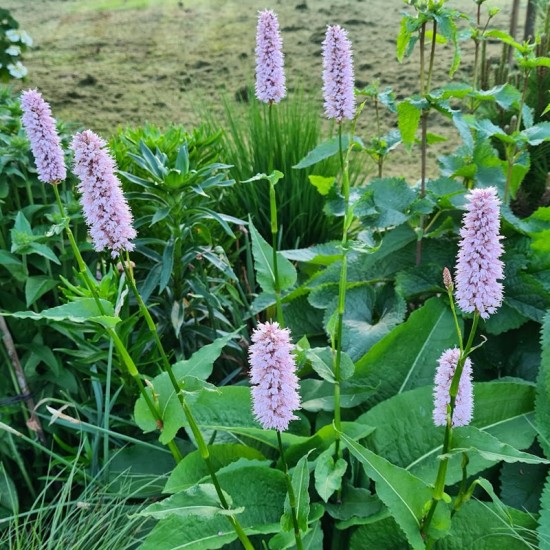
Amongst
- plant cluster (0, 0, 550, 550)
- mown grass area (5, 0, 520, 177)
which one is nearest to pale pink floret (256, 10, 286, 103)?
plant cluster (0, 0, 550, 550)

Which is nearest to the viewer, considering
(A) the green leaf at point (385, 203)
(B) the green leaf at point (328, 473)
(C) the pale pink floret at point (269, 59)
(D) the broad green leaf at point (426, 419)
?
(B) the green leaf at point (328, 473)

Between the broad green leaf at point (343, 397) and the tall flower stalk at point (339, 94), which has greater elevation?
the tall flower stalk at point (339, 94)

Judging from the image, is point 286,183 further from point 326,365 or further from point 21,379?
point 326,365

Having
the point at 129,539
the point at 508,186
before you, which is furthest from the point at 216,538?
the point at 508,186

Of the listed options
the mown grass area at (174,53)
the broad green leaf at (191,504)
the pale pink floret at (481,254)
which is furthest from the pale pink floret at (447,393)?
the mown grass area at (174,53)

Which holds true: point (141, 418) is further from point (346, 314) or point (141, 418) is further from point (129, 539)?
point (346, 314)

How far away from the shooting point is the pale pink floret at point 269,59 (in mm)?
1227

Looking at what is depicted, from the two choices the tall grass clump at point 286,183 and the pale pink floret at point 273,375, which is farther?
the tall grass clump at point 286,183

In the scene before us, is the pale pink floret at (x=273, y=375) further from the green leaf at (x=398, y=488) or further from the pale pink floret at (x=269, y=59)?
the pale pink floret at (x=269, y=59)

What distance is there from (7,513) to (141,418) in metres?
0.65

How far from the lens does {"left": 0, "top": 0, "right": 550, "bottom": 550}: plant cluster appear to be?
40.0 inches

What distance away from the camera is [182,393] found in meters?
0.98

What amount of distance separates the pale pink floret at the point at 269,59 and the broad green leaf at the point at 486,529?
2.80 feet

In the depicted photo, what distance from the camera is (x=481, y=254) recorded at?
2.59 feet
